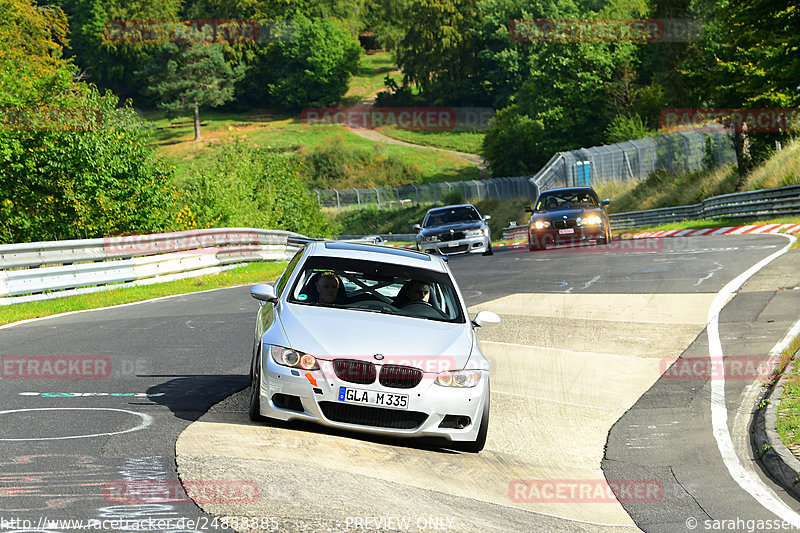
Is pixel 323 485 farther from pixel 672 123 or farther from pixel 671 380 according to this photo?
pixel 672 123

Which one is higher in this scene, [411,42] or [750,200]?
[411,42]

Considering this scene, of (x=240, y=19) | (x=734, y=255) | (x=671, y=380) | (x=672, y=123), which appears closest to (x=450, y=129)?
(x=240, y=19)

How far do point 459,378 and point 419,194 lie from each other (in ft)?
232

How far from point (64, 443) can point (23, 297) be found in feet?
35.9

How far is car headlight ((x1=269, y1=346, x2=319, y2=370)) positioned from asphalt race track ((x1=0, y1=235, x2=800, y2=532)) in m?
0.53

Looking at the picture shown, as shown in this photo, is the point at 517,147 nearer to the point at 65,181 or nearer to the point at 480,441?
the point at 65,181

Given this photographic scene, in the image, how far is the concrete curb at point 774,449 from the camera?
718cm

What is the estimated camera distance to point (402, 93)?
13925 cm

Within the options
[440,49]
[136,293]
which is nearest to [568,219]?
[136,293]

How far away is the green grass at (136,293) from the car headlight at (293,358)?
8609 millimetres

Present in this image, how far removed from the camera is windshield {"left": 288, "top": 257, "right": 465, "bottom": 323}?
346 inches
